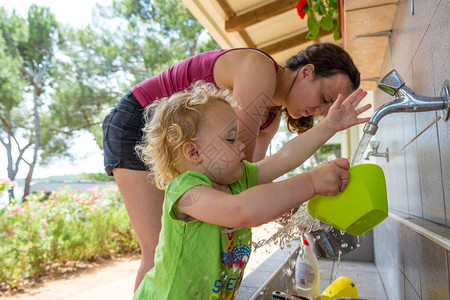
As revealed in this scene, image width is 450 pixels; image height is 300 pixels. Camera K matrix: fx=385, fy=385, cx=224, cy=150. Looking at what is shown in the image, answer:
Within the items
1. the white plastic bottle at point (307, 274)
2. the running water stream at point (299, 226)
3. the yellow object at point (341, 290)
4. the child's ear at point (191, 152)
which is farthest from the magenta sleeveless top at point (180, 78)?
the white plastic bottle at point (307, 274)

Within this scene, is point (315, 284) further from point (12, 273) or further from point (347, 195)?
point (12, 273)

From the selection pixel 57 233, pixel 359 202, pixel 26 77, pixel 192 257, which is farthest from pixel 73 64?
pixel 359 202

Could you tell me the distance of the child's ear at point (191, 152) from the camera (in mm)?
1075

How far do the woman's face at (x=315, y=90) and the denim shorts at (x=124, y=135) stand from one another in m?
0.62

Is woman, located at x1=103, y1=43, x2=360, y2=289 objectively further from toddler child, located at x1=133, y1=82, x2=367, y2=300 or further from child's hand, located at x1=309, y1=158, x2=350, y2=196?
child's hand, located at x1=309, y1=158, x2=350, y2=196

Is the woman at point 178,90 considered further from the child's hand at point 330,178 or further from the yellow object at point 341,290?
the yellow object at point 341,290

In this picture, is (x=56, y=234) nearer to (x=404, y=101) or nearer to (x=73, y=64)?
(x=404, y=101)

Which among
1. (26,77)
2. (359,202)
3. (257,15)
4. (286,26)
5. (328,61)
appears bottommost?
(359,202)

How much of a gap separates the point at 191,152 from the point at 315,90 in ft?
2.12

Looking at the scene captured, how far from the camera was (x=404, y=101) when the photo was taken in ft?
3.36

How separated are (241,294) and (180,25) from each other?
10.1 m

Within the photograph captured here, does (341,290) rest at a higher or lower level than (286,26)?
lower

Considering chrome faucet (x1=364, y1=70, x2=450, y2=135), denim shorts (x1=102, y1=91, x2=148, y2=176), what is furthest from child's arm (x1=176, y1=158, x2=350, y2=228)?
denim shorts (x1=102, y1=91, x2=148, y2=176)

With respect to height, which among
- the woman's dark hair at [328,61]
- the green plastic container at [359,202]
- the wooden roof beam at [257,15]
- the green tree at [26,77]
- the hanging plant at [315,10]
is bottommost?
the green plastic container at [359,202]
